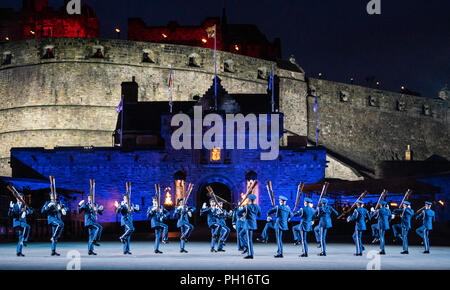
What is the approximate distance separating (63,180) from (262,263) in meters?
26.6

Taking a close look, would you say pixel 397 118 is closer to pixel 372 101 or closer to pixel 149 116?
pixel 372 101

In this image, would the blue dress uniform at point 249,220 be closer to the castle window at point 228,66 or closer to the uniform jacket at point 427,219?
the uniform jacket at point 427,219

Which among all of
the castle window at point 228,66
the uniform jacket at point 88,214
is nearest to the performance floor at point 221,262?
the uniform jacket at point 88,214

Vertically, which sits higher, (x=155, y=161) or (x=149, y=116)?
(x=149, y=116)

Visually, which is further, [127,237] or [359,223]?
[359,223]

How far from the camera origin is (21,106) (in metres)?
53.5

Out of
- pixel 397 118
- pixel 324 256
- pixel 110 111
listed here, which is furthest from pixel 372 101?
pixel 324 256

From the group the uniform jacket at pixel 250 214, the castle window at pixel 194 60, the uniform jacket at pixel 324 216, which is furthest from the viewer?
the castle window at pixel 194 60

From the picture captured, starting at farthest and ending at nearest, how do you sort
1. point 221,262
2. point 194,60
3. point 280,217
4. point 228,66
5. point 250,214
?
point 228,66 < point 194,60 < point 280,217 < point 250,214 < point 221,262

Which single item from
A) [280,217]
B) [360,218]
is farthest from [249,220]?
[360,218]

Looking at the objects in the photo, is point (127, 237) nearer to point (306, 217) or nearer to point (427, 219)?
point (306, 217)

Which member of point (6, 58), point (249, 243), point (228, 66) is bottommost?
point (249, 243)

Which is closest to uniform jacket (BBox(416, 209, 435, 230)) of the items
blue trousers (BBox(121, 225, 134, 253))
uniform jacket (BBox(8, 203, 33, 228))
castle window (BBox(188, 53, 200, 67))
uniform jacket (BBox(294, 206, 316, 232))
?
uniform jacket (BBox(294, 206, 316, 232))
